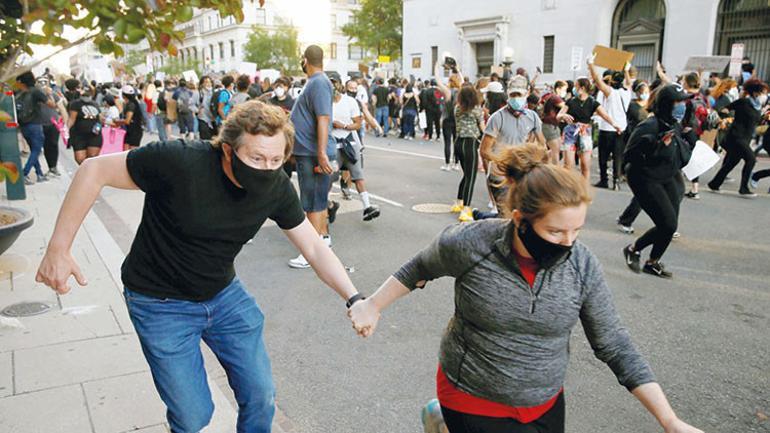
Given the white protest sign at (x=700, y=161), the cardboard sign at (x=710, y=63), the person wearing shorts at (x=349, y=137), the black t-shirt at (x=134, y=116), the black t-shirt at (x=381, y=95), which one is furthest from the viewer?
the black t-shirt at (x=381, y=95)

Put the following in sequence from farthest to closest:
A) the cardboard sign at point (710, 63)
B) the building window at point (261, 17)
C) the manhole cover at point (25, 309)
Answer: the building window at point (261, 17) < the cardboard sign at point (710, 63) < the manhole cover at point (25, 309)

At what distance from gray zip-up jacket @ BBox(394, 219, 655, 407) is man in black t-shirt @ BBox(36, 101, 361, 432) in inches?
27.1

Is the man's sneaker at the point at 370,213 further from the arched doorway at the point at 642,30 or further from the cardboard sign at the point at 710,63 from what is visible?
the arched doorway at the point at 642,30

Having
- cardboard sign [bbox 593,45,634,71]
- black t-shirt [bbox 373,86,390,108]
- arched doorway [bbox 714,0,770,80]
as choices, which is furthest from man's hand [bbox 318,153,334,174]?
arched doorway [bbox 714,0,770,80]

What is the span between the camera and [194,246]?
257 cm

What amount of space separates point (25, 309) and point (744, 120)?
1049 cm

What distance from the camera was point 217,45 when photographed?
79688mm

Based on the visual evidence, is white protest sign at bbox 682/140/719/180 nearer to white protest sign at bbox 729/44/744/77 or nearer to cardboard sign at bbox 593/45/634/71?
cardboard sign at bbox 593/45/634/71

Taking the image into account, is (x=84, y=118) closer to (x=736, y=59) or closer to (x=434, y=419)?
(x=434, y=419)

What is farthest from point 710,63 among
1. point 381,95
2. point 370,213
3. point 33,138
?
point 33,138

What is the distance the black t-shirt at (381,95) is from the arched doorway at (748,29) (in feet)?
46.7

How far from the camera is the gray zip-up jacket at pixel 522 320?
2104 mm

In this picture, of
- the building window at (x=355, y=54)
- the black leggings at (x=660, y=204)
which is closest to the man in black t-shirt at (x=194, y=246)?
the black leggings at (x=660, y=204)

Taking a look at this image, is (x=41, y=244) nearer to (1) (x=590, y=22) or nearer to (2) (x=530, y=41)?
(1) (x=590, y=22)
